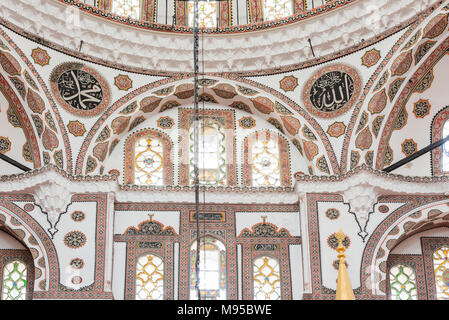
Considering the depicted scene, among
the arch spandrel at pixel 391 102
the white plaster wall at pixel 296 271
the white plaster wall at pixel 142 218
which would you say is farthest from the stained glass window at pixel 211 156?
the arch spandrel at pixel 391 102

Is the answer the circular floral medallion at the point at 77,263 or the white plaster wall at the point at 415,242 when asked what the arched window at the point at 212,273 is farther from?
the white plaster wall at the point at 415,242

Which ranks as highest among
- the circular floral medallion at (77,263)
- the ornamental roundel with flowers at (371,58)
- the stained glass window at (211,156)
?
the ornamental roundel with flowers at (371,58)

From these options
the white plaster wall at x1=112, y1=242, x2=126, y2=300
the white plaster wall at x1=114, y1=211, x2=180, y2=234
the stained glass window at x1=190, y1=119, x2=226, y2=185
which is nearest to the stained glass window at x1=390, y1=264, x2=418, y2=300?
the stained glass window at x1=190, y1=119, x2=226, y2=185

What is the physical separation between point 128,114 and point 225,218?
2.31 metres

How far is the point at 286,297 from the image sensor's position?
14.0 m

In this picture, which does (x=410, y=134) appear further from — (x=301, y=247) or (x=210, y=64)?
(x=210, y=64)

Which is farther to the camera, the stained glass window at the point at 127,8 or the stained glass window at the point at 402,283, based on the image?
the stained glass window at the point at 127,8

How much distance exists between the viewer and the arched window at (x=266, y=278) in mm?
14086

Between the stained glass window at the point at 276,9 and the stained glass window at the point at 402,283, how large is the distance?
181 inches

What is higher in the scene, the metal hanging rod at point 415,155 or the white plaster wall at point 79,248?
the metal hanging rod at point 415,155

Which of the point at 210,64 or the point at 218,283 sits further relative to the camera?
the point at 210,64

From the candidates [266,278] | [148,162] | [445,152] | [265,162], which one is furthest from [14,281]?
[445,152]
